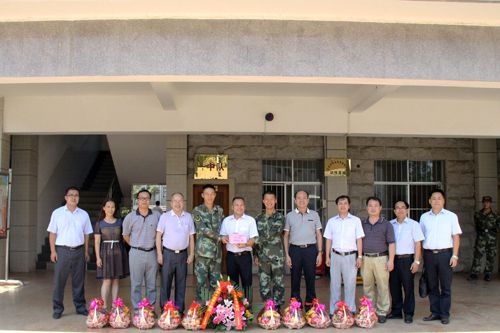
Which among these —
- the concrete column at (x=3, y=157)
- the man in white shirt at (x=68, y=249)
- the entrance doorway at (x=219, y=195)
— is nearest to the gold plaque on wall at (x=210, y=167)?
the entrance doorway at (x=219, y=195)

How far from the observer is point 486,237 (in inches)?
397

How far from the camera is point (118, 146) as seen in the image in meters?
11.4

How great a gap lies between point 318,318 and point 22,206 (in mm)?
7473

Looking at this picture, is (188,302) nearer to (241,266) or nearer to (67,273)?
(241,266)

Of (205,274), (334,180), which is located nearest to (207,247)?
(205,274)

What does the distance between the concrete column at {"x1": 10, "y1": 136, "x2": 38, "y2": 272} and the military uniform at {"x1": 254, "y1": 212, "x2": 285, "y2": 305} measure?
6.47m

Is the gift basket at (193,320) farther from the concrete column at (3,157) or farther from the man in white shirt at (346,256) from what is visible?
the concrete column at (3,157)

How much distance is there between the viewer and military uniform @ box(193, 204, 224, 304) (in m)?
5.98

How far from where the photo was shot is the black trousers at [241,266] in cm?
608

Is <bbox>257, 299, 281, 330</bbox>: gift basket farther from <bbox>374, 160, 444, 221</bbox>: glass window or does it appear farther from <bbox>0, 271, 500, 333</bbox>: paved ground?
<bbox>374, 160, 444, 221</bbox>: glass window

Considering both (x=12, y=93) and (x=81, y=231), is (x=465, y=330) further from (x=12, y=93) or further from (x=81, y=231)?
(x=12, y=93)

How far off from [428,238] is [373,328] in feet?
4.10

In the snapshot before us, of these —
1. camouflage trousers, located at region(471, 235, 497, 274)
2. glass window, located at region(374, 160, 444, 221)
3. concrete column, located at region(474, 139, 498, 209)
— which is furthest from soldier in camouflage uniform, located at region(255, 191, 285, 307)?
concrete column, located at region(474, 139, 498, 209)

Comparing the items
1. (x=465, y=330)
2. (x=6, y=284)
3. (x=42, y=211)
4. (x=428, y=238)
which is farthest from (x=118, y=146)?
(x=465, y=330)
